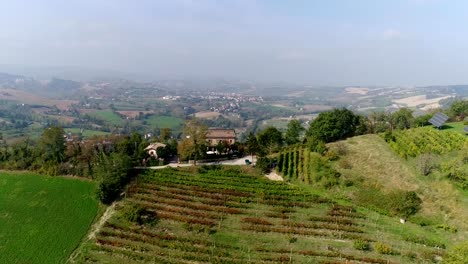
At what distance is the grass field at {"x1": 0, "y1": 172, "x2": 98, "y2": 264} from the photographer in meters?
32.9

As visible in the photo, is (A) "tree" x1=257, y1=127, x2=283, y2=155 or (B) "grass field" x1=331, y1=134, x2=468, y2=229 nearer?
(B) "grass field" x1=331, y1=134, x2=468, y2=229

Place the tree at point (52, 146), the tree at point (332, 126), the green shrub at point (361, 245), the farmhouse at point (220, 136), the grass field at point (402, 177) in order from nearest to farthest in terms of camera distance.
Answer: the green shrub at point (361, 245) → the grass field at point (402, 177) → the tree at point (52, 146) → the tree at point (332, 126) → the farmhouse at point (220, 136)

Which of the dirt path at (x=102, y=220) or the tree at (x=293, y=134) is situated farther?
the tree at (x=293, y=134)

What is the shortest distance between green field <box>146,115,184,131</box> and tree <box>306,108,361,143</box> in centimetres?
8337

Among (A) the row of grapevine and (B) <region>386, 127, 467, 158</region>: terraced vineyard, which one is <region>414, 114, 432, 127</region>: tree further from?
(A) the row of grapevine

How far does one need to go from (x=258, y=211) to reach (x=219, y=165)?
12750 mm

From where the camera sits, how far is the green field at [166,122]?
138125mm

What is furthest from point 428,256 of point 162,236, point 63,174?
point 63,174

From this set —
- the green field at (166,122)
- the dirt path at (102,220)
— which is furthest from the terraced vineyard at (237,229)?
the green field at (166,122)

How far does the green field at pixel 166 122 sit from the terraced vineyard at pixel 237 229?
92970 millimetres

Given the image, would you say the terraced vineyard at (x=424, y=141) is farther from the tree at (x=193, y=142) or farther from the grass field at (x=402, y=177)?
the tree at (x=193, y=142)

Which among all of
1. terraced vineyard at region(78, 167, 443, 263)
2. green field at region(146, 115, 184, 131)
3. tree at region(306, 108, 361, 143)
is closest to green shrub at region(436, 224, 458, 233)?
terraced vineyard at region(78, 167, 443, 263)

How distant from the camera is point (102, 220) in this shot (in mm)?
37562

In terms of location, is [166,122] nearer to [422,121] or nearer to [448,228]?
[422,121]
